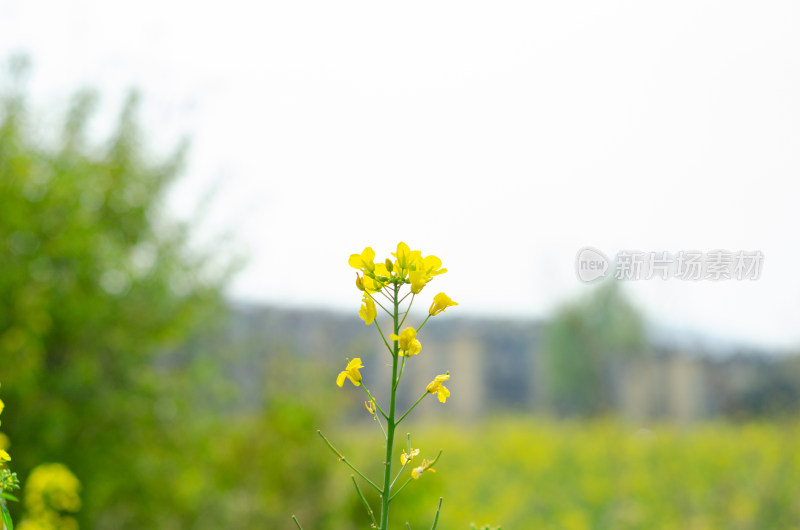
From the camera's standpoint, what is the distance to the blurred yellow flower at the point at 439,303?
906mm

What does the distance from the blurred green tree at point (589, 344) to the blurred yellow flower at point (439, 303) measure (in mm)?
9847

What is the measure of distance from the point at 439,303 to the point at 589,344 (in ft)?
33.0

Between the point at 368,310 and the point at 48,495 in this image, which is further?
the point at 48,495

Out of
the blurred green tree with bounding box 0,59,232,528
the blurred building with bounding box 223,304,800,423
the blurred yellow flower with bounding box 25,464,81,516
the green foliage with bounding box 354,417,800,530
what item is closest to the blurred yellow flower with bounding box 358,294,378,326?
the blurred yellow flower with bounding box 25,464,81,516

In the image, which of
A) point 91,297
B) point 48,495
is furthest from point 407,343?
point 91,297

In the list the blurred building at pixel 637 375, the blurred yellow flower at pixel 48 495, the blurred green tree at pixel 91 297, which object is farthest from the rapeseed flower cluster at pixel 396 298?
the blurred building at pixel 637 375

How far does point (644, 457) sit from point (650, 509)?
1531 mm

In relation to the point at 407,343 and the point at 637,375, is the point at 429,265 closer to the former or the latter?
the point at 407,343

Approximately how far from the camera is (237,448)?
13.5ft

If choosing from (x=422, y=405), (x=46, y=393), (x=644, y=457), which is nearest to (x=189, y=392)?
(x=46, y=393)

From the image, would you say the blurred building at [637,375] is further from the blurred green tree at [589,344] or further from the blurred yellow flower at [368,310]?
the blurred yellow flower at [368,310]

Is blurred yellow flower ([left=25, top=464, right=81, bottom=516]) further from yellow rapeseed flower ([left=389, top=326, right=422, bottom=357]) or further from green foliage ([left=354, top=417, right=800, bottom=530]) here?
green foliage ([left=354, top=417, right=800, bottom=530])

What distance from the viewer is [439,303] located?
3.01 ft

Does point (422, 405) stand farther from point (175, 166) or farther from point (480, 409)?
point (175, 166)
